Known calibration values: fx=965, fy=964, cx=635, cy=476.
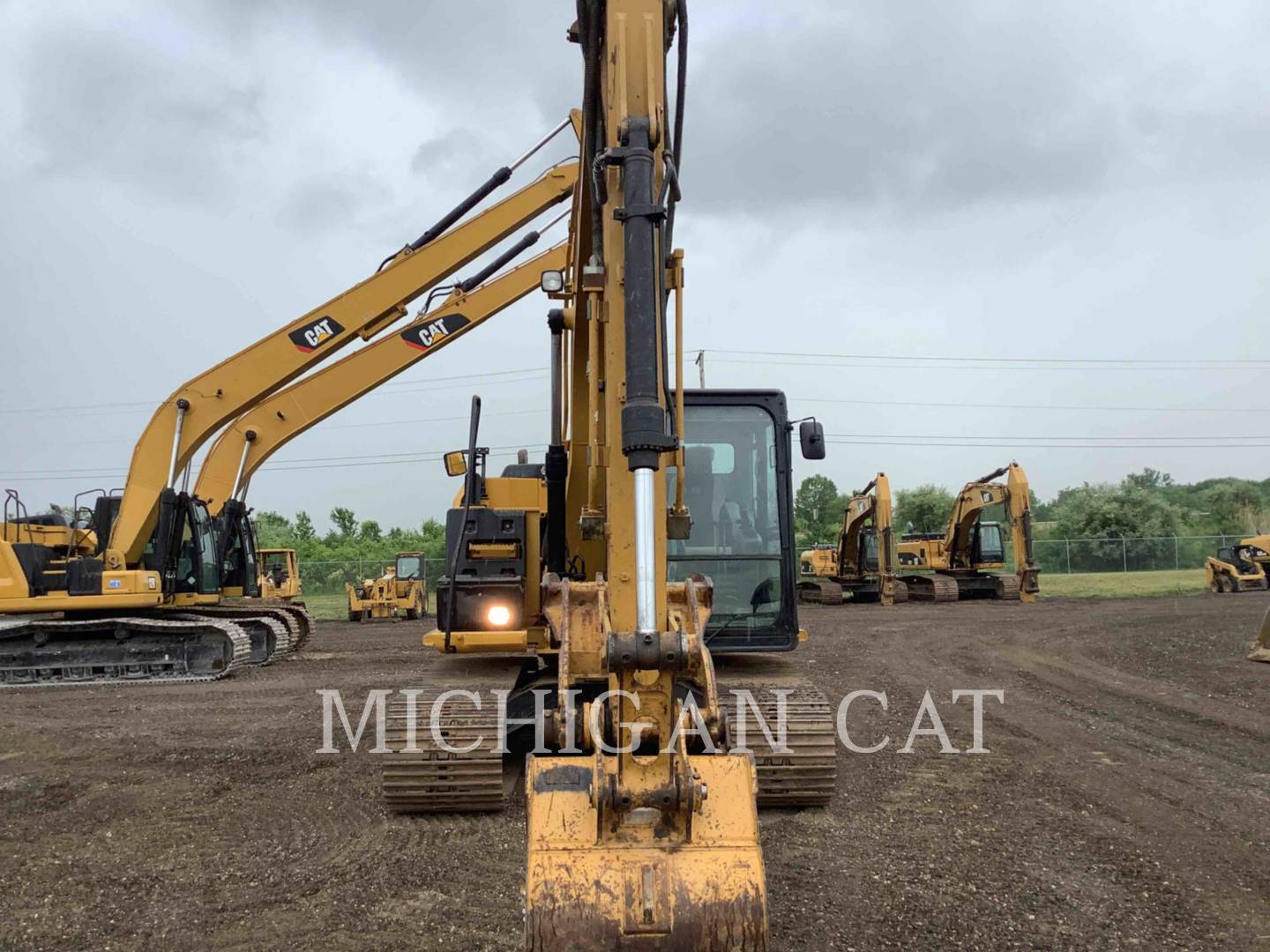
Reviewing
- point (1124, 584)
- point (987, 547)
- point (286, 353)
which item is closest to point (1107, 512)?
point (1124, 584)

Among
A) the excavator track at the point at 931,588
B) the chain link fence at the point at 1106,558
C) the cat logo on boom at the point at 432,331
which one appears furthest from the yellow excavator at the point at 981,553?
the cat logo on boom at the point at 432,331

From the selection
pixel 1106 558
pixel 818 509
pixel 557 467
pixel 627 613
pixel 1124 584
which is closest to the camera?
pixel 627 613

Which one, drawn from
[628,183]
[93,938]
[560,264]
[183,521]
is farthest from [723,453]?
[183,521]

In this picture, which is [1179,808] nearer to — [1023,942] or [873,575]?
[1023,942]

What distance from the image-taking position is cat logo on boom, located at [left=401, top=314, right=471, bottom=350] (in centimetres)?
1391

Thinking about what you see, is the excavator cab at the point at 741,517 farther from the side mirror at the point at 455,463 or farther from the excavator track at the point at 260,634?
the excavator track at the point at 260,634

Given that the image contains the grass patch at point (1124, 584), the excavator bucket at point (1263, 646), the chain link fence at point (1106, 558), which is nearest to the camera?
the excavator bucket at point (1263, 646)

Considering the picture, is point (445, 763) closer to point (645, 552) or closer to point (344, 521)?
point (645, 552)

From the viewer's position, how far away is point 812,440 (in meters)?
6.10

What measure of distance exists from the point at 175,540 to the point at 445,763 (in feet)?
30.3

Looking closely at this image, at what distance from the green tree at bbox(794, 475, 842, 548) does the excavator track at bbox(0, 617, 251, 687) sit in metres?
45.4

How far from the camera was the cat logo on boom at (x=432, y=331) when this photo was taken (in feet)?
45.6

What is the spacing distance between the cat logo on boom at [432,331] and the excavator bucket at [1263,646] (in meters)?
11.1

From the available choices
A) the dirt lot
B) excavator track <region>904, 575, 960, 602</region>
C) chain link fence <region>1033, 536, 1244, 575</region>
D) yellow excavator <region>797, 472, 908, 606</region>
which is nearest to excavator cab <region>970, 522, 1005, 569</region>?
excavator track <region>904, 575, 960, 602</region>
